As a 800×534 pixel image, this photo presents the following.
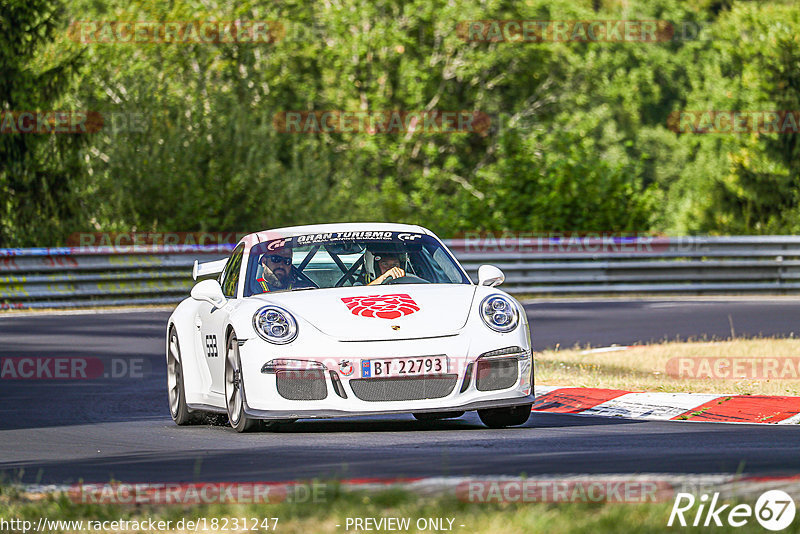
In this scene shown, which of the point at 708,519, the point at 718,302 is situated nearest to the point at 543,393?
the point at 708,519

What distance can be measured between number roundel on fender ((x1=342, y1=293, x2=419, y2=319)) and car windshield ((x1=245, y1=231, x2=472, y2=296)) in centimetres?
60

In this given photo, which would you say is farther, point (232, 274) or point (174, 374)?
point (174, 374)

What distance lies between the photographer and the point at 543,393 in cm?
1166

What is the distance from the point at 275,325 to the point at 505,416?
1.63 meters

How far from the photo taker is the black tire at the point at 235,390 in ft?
30.1

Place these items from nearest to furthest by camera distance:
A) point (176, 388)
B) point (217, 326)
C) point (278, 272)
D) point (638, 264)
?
1. point (217, 326)
2. point (278, 272)
3. point (176, 388)
4. point (638, 264)

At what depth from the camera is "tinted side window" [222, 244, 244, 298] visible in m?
10.1

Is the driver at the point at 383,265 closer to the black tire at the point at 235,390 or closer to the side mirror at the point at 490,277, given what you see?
the side mirror at the point at 490,277

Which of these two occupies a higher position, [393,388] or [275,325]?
[275,325]

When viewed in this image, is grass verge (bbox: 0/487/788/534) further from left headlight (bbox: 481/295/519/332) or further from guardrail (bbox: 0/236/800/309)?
guardrail (bbox: 0/236/800/309)

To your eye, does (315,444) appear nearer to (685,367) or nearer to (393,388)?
(393,388)

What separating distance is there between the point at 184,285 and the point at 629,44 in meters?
47.8

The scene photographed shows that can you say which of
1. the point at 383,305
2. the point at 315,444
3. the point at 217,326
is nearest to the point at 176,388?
the point at 217,326

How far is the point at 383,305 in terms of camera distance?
912cm
